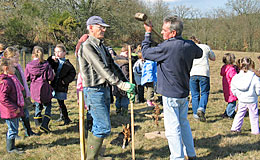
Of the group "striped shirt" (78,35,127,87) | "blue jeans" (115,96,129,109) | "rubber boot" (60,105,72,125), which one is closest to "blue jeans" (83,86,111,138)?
"striped shirt" (78,35,127,87)

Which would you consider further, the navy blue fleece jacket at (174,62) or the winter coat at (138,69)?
the winter coat at (138,69)

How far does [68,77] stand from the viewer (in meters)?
5.43

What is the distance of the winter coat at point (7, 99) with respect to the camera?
396cm

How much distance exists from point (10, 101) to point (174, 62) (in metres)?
2.72

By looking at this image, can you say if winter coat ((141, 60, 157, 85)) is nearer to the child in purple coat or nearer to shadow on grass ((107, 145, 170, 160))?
the child in purple coat

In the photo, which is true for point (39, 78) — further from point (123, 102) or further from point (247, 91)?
point (247, 91)

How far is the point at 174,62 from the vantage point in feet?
10.5

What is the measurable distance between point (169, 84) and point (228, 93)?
3.44m

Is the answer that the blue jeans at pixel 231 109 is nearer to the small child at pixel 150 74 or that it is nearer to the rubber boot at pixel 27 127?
the small child at pixel 150 74

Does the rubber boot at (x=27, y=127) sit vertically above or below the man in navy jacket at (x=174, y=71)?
below

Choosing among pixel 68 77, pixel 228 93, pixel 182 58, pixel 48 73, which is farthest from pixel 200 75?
pixel 48 73

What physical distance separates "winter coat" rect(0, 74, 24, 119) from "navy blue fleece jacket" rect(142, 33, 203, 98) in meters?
2.31

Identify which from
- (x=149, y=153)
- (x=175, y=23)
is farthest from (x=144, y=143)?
(x=175, y=23)

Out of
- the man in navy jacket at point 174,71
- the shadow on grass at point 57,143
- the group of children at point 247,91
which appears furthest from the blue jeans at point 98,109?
the group of children at point 247,91
